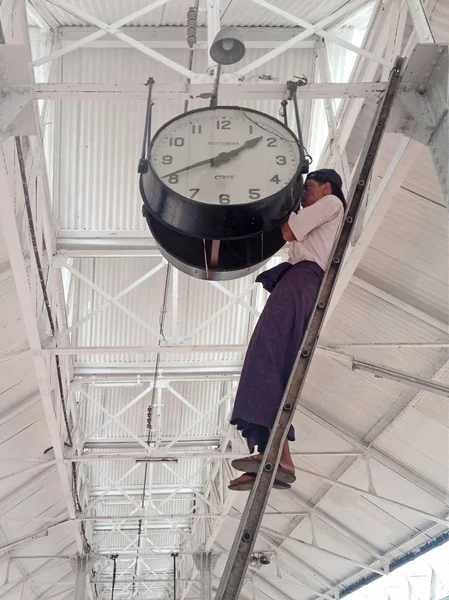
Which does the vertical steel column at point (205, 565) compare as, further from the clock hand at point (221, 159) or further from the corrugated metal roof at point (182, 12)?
the clock hand at point (221, 159)

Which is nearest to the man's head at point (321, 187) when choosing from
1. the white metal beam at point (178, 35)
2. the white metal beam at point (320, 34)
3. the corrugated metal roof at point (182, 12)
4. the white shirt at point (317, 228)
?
the white shirt at point (317, 228)

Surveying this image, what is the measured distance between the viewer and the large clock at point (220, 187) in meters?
4.30

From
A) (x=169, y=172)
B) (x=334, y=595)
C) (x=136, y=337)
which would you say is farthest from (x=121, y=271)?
(x=334, y=595)

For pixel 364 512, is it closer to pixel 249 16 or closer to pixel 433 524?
pixel 433 524

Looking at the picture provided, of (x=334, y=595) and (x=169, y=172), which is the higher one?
(x=334, y=595)

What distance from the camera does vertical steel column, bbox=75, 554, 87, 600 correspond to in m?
20.1

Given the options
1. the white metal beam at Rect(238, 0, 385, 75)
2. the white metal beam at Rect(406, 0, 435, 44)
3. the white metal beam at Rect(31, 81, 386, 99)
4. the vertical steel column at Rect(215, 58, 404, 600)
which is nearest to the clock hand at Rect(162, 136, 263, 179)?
the vertical steel column at Rect(215, 58, 404, 600)

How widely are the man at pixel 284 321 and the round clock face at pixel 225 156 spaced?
378 millimetres

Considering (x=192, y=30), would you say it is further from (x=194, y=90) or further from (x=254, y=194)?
(x=254, y=194)

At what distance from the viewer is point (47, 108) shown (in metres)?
9.79

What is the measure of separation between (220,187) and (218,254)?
0.58m

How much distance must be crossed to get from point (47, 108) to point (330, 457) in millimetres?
9897

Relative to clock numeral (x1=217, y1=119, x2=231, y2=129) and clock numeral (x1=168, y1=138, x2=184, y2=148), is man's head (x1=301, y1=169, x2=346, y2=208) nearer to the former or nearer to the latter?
clock numeral (x1=217, y1=119, x2=231, y2=129)

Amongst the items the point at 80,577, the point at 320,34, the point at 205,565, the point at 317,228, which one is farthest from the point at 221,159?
the point at 80,577
